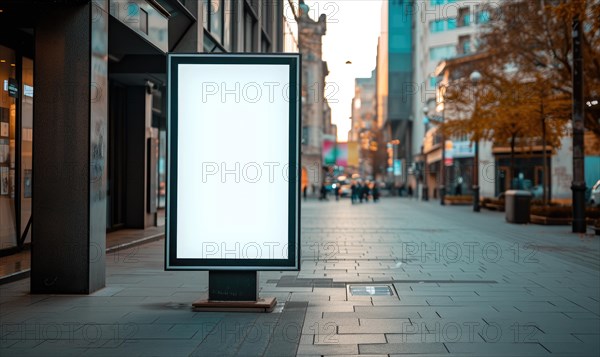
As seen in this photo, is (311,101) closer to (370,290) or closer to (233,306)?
(370,290)

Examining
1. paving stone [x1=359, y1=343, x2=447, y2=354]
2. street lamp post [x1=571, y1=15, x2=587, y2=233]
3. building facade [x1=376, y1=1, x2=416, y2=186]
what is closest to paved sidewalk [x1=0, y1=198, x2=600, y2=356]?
paving stone [x1=359, y1=343, x2=447, y2=354]

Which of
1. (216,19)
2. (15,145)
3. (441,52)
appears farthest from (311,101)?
(15,145)

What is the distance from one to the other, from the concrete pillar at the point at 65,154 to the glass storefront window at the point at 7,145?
13.3 feet

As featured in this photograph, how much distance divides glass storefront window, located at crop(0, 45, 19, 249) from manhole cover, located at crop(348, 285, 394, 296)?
650 cm

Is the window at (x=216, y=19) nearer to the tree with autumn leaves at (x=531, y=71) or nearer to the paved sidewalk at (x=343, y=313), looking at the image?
the paved sidewalk at (x=343, y=313)

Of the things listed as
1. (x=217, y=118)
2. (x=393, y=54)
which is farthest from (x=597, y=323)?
(x=393, y=54)

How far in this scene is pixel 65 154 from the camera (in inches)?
359

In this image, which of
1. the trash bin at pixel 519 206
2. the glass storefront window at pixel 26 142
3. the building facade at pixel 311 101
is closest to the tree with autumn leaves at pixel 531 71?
the trash bin at pixel 519 206

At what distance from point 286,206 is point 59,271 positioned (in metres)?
3.12

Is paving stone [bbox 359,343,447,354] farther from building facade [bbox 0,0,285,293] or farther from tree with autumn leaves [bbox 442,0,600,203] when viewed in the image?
tree with autumn leaves [bbox 442,0,600,203]

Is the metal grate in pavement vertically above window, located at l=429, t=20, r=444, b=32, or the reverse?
window, located at l=429, t=20, r=444, b=32

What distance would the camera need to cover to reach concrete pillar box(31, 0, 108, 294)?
9094 mm

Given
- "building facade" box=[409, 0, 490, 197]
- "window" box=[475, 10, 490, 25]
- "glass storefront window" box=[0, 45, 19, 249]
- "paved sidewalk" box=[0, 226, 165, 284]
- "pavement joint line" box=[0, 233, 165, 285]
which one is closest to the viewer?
"pavement joint line" box=[0, 233, 165, 285]

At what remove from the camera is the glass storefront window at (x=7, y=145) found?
1284cm
